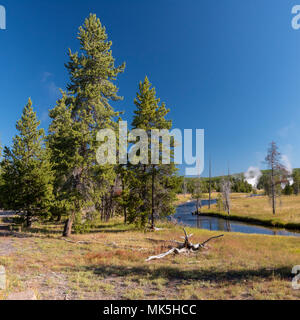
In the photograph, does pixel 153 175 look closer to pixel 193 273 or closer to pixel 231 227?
pixel 193 273

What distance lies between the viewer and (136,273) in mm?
9164

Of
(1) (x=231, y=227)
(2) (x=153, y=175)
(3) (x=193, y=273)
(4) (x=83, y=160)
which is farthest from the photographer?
(1) (x=231, y=227)

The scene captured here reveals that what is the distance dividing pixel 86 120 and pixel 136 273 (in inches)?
467

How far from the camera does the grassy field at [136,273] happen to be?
6605mm

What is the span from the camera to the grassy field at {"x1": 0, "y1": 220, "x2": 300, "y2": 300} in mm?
6605

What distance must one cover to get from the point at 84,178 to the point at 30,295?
11750mm

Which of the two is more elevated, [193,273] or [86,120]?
[86,120]

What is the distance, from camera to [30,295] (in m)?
5.26

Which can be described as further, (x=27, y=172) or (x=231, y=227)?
(x=231, y=227)

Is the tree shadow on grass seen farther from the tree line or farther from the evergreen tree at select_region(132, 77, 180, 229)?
the evergreen tree at select_region(132, 77, 180, 229)

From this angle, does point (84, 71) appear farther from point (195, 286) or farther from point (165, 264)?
point (195, 286)

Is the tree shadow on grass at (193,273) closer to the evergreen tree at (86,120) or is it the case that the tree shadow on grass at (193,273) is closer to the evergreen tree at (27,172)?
the evergreen tree at (86,120)

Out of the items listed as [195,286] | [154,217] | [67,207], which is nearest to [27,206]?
[67,207]

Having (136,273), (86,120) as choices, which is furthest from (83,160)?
(136,273)
